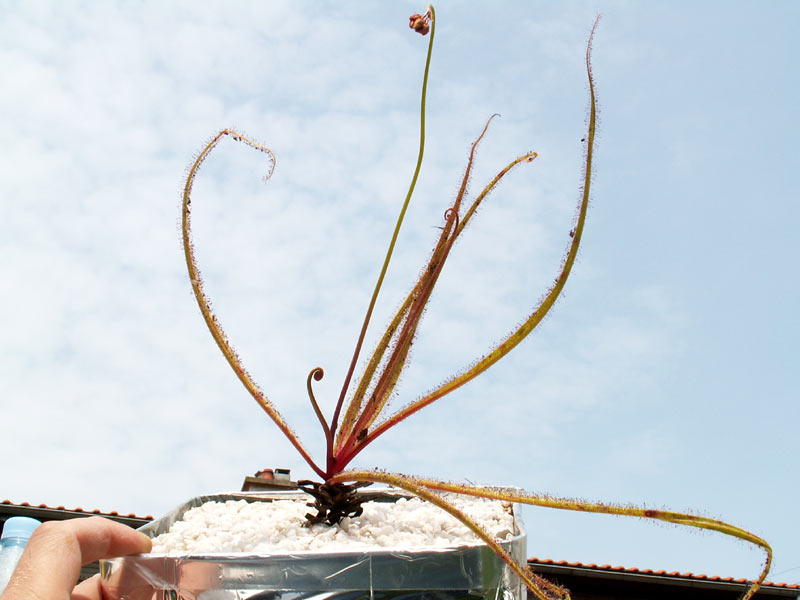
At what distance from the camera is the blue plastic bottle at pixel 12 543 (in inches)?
61.5

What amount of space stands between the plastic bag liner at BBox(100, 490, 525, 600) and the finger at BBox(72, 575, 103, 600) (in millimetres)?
225

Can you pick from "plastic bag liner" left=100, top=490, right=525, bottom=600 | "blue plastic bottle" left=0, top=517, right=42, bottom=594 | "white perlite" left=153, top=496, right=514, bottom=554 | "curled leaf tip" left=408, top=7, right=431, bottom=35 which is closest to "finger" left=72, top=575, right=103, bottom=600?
"white perlite" left=153, top=496, right=514, bottom=554

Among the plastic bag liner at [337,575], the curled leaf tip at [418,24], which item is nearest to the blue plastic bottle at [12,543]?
the plastic bag liner at [337,575]

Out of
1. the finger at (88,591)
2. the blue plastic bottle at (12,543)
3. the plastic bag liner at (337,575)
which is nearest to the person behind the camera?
the plastic bag liner at (337,575)

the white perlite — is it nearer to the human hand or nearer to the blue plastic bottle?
the human hand

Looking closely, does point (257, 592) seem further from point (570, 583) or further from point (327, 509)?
point (570, 583)

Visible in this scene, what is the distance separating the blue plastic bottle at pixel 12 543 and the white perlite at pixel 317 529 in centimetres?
41

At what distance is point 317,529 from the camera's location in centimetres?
137

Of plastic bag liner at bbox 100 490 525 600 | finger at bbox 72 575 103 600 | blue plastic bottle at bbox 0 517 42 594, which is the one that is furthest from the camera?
blue plastic bottle at bbox 0 517 42 594

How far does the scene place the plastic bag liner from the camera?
1.09 metres

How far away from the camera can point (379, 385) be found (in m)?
1.57

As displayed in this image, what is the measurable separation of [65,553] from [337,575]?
1.56 ft

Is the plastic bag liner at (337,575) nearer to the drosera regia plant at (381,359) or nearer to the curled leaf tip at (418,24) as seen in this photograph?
the drosera regia plant at (381,359)

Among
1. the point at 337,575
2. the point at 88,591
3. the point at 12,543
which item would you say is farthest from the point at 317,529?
the point at 12,543
